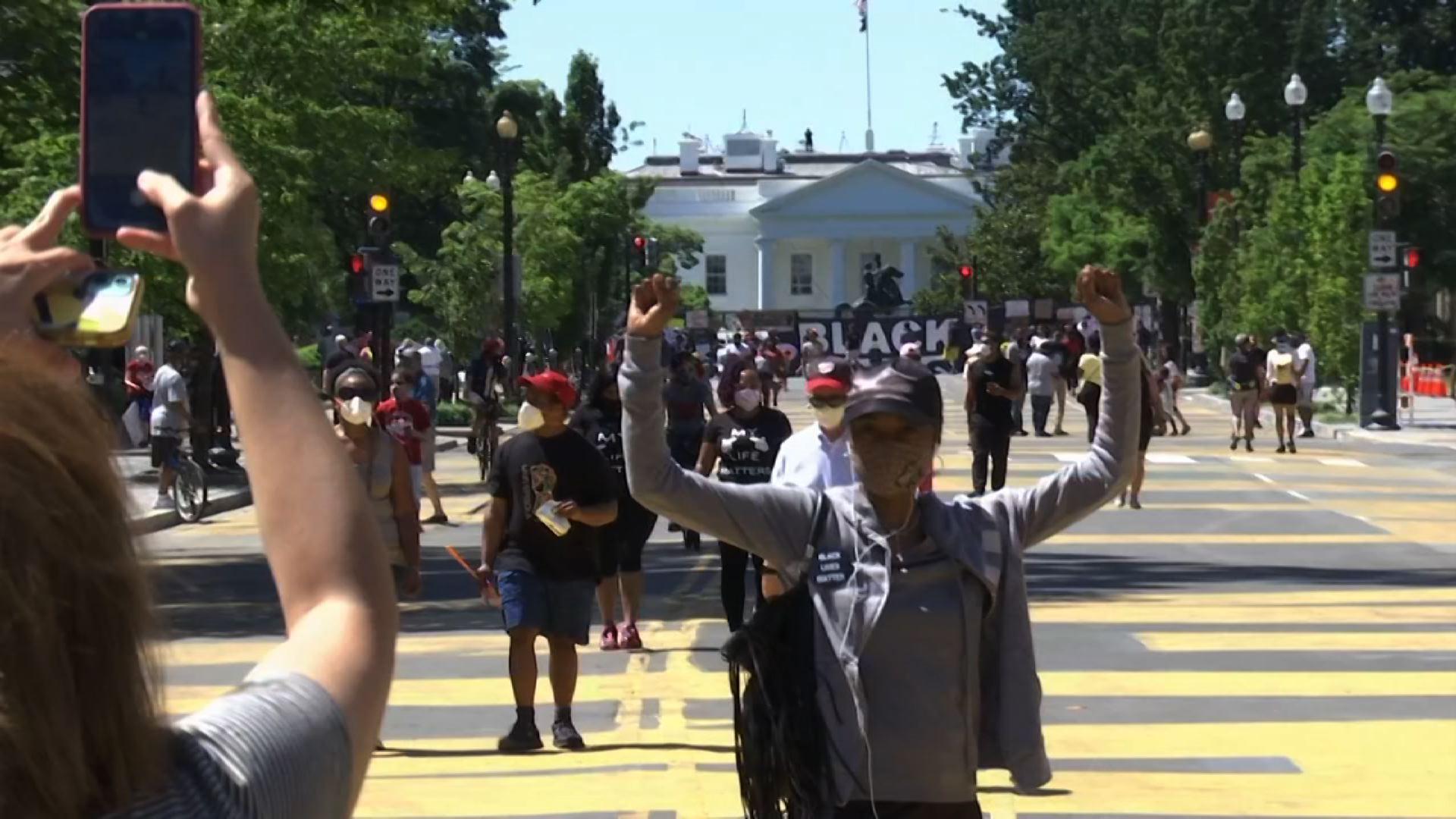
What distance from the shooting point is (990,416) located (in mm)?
23094

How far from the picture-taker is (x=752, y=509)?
528 centimetres

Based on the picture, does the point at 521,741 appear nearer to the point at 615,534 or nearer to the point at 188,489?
the point at 615,534

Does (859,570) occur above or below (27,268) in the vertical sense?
below

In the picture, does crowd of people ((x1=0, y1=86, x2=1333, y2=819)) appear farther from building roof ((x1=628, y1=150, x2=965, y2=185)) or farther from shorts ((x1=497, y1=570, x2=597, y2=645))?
building roof ((x1=628, y1=150, x2=965, y2=185))

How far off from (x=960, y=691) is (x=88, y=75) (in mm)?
2651

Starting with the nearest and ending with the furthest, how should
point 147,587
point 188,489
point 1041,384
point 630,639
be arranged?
point 147,587 < point 630,639 < point 188,489 < point 1041,384

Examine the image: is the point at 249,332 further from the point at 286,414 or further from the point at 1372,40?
the point at 1372,40

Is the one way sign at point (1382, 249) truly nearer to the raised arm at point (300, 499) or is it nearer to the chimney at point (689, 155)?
the raised arm at point (300, 499)

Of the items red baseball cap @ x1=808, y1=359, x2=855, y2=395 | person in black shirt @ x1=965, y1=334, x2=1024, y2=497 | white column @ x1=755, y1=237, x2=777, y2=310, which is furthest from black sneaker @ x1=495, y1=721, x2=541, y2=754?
white column @ x1=755, y1=237, x2=777, y2=310

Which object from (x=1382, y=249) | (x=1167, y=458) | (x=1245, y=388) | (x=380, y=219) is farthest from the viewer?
(x=1382, y=249)

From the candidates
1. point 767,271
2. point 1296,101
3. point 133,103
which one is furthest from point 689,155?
point 133,103

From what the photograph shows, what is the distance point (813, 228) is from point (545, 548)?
127003 millimetres

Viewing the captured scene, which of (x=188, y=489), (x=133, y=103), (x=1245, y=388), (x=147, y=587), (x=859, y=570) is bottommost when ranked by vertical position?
(x=188, y=489)

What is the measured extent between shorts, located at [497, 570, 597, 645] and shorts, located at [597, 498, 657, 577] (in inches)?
107
